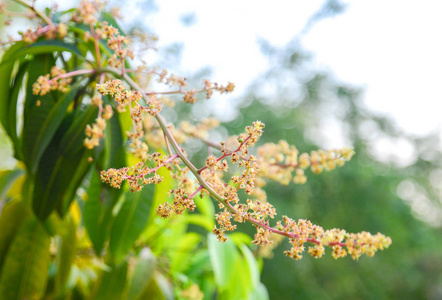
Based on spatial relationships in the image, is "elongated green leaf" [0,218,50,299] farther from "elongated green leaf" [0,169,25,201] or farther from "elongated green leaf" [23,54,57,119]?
"elongated green leaf" [23,54,57,119]

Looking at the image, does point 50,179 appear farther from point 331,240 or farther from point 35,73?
point 331,240

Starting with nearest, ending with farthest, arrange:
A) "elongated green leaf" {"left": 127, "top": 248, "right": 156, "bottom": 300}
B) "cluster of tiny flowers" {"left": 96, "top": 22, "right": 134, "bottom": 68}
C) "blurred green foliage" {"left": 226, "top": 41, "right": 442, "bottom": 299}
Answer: "cluster of tiny flowers" {"left": 96, "top": 22, "right": 134, "bottom": 68} → "elongated green leaf" {"left": 127, "top": 248, "right": 156, "bottom": 300} → "blurred green foliage" {"left": 226, "top": 41, "right": 442, "bottom": 299}

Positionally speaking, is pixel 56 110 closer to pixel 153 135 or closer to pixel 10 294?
pixel 153 135

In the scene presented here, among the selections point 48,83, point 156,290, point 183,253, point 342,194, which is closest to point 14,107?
point 48,83

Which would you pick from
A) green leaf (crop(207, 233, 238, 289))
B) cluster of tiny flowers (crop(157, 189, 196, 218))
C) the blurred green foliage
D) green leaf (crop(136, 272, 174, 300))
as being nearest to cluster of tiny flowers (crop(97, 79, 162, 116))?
cluster of tiny flowers (crop(157, 189, 196, 218))

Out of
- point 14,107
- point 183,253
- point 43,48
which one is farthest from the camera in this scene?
point 183,253

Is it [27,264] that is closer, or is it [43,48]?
[43,48]
